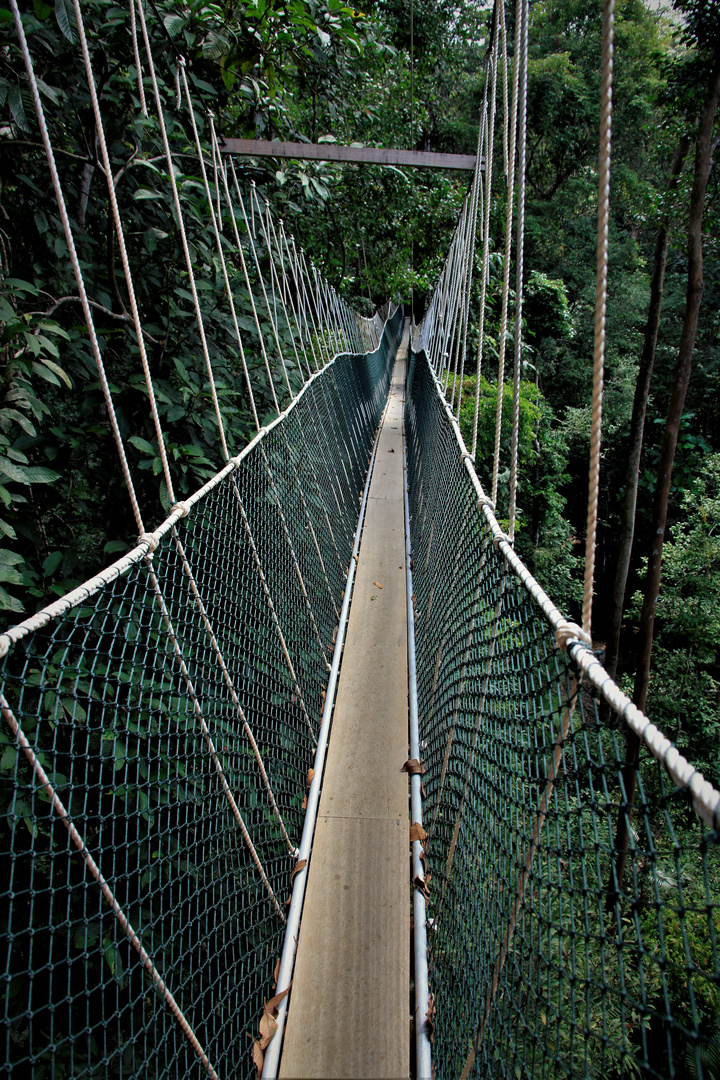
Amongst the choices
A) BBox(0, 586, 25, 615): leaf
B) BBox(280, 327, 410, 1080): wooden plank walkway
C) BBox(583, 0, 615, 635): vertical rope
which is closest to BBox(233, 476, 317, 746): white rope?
BBox(280, 327, 410, 1080): wooden plank walkway

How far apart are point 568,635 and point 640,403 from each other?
8.84m

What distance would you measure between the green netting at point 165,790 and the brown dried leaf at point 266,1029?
0.19 feet

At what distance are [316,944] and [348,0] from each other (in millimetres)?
7849

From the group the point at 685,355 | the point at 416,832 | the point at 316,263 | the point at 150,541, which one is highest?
the point at 316,263

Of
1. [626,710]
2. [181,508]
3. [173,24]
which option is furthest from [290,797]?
[173,24]

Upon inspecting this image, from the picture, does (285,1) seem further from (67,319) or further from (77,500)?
(77,500)

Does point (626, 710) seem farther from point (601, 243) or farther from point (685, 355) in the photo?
point (685, 355)

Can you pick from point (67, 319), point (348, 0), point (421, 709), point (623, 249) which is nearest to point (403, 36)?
point (348, 0)

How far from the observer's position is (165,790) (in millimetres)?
1588

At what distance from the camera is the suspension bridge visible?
0.95 m

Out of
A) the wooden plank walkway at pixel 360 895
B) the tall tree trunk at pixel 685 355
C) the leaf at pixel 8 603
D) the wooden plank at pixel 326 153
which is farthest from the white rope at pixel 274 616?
the tall tree trunk at pixel 685 355

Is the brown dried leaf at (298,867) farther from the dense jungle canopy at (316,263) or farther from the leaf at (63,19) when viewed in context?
the leaf at (63,19)

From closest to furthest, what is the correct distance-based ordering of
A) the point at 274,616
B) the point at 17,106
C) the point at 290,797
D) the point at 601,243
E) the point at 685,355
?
the point at 601,243, the point at 17,106, the point at 290,797, the point at 274,616, the point at 685,355

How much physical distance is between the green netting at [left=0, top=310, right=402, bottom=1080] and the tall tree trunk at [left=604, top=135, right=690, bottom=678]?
736 centimetres
